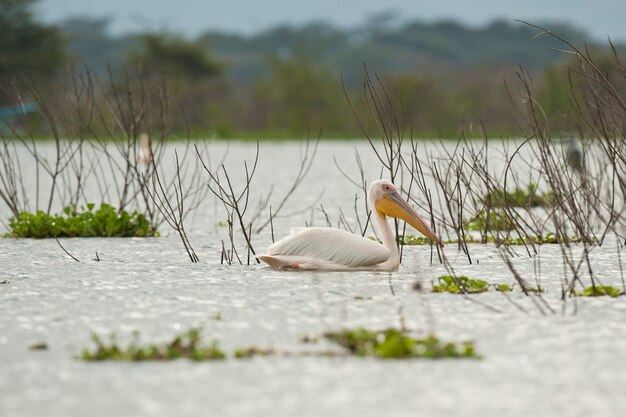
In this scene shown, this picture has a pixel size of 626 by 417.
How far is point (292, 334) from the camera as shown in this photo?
5902 millimetres

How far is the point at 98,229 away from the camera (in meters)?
11.3

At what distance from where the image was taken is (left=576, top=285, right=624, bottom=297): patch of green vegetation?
7114 mm

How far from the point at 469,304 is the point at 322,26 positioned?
486ft

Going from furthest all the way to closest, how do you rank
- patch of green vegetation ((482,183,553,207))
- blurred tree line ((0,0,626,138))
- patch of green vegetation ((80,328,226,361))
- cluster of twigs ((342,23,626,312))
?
blurred tree line ((0,0,626,138))
patch of green vegetation ((482,183,553,207))
cluster of twigs ((342,23,626,312))
patch of green vegetation ((80,328,226,361))

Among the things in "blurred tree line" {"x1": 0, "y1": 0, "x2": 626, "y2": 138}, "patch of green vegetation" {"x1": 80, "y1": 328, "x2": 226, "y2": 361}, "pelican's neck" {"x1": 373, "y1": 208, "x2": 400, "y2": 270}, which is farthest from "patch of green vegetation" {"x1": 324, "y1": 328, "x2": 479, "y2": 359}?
"blurred tree line" {"x1": 0, "y1": 0, "x2": 626, "y2": 138}

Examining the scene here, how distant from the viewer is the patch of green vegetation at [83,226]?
36.5 feet

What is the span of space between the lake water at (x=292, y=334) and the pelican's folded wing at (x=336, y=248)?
0.12 meters

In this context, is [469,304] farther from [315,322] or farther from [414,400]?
[414,400]

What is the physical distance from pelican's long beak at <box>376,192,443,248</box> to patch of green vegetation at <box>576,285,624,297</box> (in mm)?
1696

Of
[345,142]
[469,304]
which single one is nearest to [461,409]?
[469,304]

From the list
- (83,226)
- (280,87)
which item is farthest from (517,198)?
(280,87)

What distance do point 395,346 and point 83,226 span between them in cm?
653

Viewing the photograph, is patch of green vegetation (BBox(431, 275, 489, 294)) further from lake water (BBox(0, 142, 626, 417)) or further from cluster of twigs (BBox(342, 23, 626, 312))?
cluster of twigs (BBox(342, 23, 626, 312))

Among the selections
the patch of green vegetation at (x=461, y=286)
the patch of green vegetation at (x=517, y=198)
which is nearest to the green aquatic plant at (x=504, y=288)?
the patch of green vegetation at (x=461, y=286)
